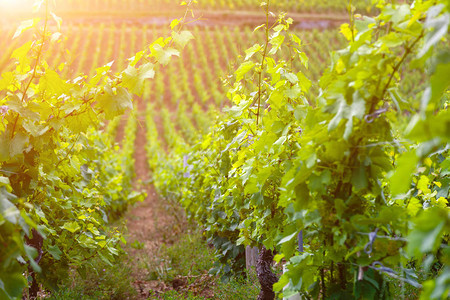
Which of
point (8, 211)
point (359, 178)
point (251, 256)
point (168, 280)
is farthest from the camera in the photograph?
point (168, 280)

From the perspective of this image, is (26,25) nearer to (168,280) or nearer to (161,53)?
(161,53)

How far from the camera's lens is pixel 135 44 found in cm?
2972

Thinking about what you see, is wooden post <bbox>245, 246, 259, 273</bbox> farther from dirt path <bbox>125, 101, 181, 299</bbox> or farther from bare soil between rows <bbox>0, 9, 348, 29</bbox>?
bare soil between rows <bbox>0, 9, 348, 29</bbox>

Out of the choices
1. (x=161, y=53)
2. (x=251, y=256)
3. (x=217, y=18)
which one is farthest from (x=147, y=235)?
(x=217, y=18)

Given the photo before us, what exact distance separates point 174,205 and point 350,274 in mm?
6261

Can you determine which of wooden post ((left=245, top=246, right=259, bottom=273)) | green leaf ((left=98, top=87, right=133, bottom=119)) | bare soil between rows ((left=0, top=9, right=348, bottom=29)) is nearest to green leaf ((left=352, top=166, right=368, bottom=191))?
green leaf ((left=98, top=87, right=133, bottom=119))

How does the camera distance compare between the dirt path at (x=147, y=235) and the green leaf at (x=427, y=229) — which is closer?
the green leaf at (x=427, y=229)

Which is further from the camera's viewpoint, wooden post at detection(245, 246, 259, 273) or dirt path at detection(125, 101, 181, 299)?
dirt path at detection(125, 101, 181, 299)

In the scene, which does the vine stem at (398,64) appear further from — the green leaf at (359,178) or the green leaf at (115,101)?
the green leaf at (115,101)

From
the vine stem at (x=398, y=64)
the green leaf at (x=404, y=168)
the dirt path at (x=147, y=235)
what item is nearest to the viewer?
the green leaf at (x=404, y=168)

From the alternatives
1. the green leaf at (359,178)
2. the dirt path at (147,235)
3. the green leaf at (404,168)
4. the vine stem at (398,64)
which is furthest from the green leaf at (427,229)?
the dirt path at (147,235)

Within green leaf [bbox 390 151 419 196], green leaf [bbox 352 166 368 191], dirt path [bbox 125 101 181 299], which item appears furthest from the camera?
dirt path [bbox 125 101 181 299]

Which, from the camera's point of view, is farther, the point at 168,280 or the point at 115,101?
the point at 168,280

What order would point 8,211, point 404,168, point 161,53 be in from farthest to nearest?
point 161,53, point 8,211, point 404,168
